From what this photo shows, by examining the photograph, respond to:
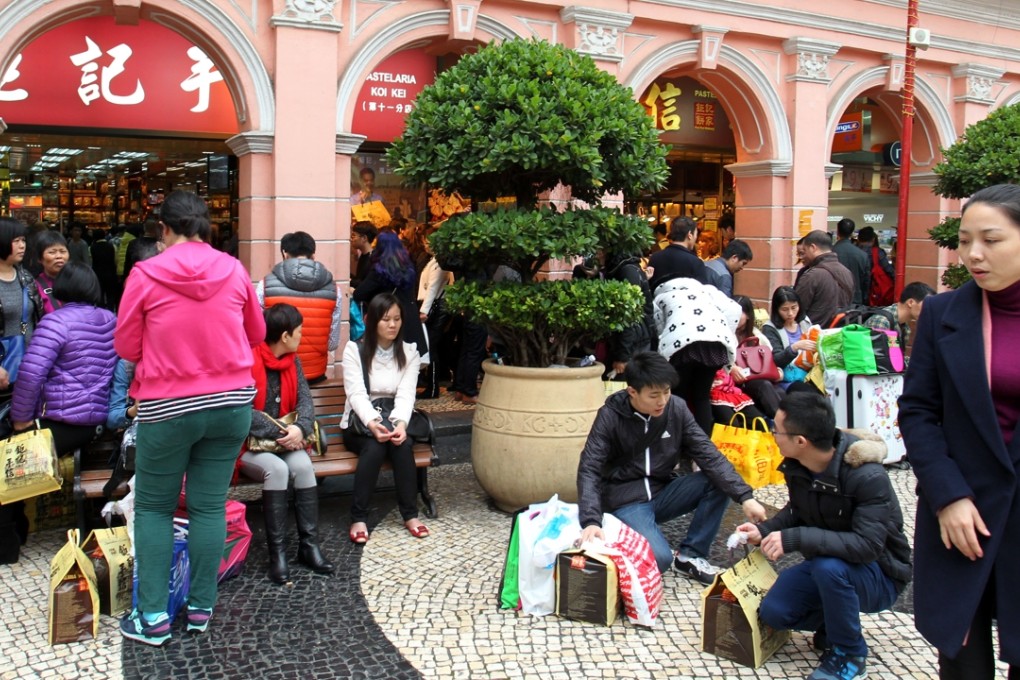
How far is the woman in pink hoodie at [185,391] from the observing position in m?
3.82

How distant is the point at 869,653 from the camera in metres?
3.99

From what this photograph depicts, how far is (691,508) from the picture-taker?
15.9 feet

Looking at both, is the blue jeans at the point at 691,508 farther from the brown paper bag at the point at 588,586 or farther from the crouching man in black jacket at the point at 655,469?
the brown paper bag at the point at 588,586

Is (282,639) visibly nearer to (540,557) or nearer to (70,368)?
(540,557)

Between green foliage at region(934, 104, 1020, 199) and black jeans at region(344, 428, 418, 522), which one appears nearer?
black jeans at region(344, 428, 418, 522)

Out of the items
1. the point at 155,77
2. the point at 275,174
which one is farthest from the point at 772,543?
the point at 155,77

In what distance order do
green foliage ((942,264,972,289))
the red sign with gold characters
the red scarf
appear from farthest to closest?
green foliage ((942,264,972,289))
the red sign with gold characters
the red scarf

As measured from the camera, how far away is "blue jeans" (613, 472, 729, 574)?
15.4 ft

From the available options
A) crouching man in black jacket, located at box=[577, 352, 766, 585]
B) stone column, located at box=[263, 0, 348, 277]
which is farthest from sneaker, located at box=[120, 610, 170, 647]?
stone column, located at box=[263, 0, 348, 277]

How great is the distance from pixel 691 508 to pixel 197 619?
2475 millimetres

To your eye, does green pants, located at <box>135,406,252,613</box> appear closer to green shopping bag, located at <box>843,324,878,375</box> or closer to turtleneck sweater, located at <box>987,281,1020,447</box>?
turtleneck sweater, located at <box>987,281,1020,447</box>

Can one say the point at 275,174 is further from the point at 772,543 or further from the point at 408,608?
the point at 772,543

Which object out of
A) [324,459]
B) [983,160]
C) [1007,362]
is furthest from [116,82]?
[1007,362]

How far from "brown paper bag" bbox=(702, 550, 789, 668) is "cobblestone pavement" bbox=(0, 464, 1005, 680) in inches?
2.5
